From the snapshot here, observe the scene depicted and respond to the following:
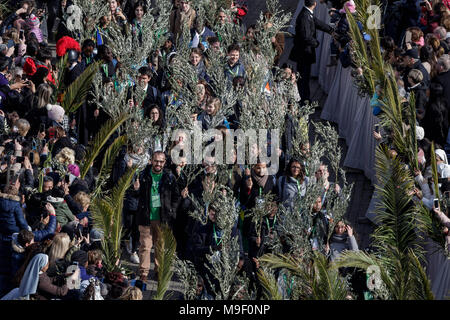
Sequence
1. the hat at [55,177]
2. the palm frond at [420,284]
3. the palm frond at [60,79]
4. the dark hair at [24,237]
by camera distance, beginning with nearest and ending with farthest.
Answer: the palm frond at [420,284], the dark hair at [24,237], the hat at [55,177], the palm frond at [60,79]

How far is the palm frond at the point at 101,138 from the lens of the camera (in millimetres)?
13258

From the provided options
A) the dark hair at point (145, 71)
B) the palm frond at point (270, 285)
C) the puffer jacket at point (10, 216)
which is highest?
the dark hair at point (145, 71)

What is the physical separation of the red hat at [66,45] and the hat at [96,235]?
206 inches

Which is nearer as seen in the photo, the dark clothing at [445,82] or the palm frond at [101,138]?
the palm frond at [101,138]

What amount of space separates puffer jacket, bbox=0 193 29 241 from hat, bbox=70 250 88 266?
0.99 meters

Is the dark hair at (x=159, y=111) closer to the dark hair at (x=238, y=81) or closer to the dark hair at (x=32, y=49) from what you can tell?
the dark hair at (x=238, y=81)

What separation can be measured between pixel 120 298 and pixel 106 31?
7.49 m

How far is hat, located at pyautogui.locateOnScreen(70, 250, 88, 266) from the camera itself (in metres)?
10.5

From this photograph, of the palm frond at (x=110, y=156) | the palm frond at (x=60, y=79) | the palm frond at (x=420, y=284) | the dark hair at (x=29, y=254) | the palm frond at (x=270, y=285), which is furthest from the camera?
the palm frond at (x=60, y=79)

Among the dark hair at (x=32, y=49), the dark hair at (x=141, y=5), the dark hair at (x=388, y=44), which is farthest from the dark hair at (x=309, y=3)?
the dark hair at (x=32, y=49)

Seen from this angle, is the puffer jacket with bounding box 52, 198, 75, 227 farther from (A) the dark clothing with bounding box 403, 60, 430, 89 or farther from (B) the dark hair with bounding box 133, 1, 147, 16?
(B) the dark hair with bounding box 133, 1, 147, 16

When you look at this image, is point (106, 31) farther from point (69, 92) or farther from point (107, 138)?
point (107, 138)

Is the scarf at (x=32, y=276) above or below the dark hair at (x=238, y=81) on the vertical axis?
below
